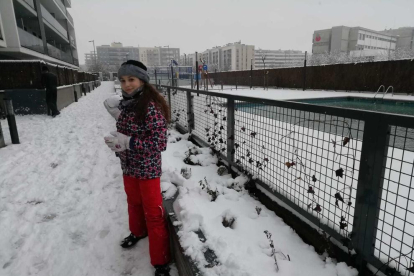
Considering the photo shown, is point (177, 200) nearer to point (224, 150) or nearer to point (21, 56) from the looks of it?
point (224, 150)

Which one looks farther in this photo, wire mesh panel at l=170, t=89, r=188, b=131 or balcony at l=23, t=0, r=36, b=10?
balcony at l=23, t=0, r=36, b=10

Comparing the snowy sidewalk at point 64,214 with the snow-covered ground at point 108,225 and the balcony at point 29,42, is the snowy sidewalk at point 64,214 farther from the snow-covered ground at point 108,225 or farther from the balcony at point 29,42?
the balcony at point 29,42

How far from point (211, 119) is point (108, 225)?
260 centimetres

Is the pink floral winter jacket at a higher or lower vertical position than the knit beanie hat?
lower

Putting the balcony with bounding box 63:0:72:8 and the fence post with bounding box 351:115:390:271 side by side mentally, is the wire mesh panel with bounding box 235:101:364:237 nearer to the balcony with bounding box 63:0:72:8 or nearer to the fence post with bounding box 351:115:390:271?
the fence post with bounding box 351:115:390:271

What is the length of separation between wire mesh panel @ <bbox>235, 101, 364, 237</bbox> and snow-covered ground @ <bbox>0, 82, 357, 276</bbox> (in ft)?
1.11

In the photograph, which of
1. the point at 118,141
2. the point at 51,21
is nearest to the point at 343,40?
the point at 51,21

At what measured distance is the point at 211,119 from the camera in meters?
4.90

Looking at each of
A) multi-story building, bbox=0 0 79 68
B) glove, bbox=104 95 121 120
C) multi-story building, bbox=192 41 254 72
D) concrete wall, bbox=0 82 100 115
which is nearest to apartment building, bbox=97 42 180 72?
multi-story building, bbox=192 41 254 72

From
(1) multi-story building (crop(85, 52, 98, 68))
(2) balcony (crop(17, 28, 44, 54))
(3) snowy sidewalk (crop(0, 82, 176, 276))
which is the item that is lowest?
(3) snowy sidewalk (crop(0, 82, 176, 276))

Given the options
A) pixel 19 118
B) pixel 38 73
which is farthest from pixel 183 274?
pixel 38 73

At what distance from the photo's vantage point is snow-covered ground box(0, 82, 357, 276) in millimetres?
2176

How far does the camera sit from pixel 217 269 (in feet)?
6.45

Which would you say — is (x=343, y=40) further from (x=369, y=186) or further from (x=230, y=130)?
(x=369, y=186)
